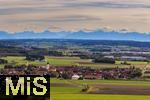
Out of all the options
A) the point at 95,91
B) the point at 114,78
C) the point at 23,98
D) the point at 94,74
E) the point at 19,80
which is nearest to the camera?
the point at 19,80

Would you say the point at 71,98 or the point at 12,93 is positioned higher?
the point at 12,93

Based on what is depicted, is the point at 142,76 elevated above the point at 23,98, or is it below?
below

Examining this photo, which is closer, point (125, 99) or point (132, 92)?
point (125, 99)

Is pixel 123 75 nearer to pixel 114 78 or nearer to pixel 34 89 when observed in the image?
pixel 114 78

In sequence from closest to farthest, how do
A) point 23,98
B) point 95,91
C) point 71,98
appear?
point 23,98
point 71,98
point 95,91

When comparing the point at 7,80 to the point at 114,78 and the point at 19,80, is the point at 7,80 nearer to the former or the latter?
the point at 19,80

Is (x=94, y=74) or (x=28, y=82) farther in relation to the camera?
(x=94, y=74)

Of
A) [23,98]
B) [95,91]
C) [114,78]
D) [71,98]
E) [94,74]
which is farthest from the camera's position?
[94,74]

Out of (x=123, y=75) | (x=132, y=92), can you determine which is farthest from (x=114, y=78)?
(x=132, y=92)

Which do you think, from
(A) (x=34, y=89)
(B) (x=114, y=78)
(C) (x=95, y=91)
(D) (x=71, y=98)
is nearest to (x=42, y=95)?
(A) (x=34, y=89)
